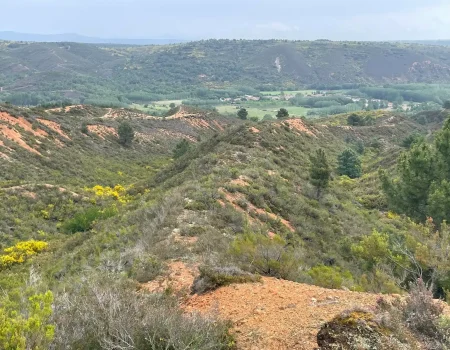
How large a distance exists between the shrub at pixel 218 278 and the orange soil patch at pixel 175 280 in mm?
384

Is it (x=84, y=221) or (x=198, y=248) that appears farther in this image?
(x=84, y=221)

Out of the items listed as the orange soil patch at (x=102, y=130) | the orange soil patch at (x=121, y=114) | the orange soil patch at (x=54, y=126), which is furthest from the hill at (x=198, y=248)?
the orange soil patch at (x=121, y=114)

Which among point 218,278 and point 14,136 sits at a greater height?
point 218,278

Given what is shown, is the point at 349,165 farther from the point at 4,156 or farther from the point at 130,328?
the point at 130,328

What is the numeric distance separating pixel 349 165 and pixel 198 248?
3545 centimetres

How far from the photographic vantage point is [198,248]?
10125 millimetres

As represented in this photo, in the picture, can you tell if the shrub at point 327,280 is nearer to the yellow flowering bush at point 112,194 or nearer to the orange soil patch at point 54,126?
the yellow flowering bush at point 112,194

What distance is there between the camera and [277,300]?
6.68 metres

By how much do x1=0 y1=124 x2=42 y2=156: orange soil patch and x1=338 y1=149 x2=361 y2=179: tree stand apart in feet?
99.4

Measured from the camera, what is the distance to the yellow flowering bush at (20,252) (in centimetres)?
1616

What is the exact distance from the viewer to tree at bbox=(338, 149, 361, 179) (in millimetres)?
42406

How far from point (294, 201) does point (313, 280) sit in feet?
33.9

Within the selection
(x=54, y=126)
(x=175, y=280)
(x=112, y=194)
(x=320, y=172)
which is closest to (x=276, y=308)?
(x=175, y=280)

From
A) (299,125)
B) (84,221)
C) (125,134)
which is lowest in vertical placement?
(125,134)
